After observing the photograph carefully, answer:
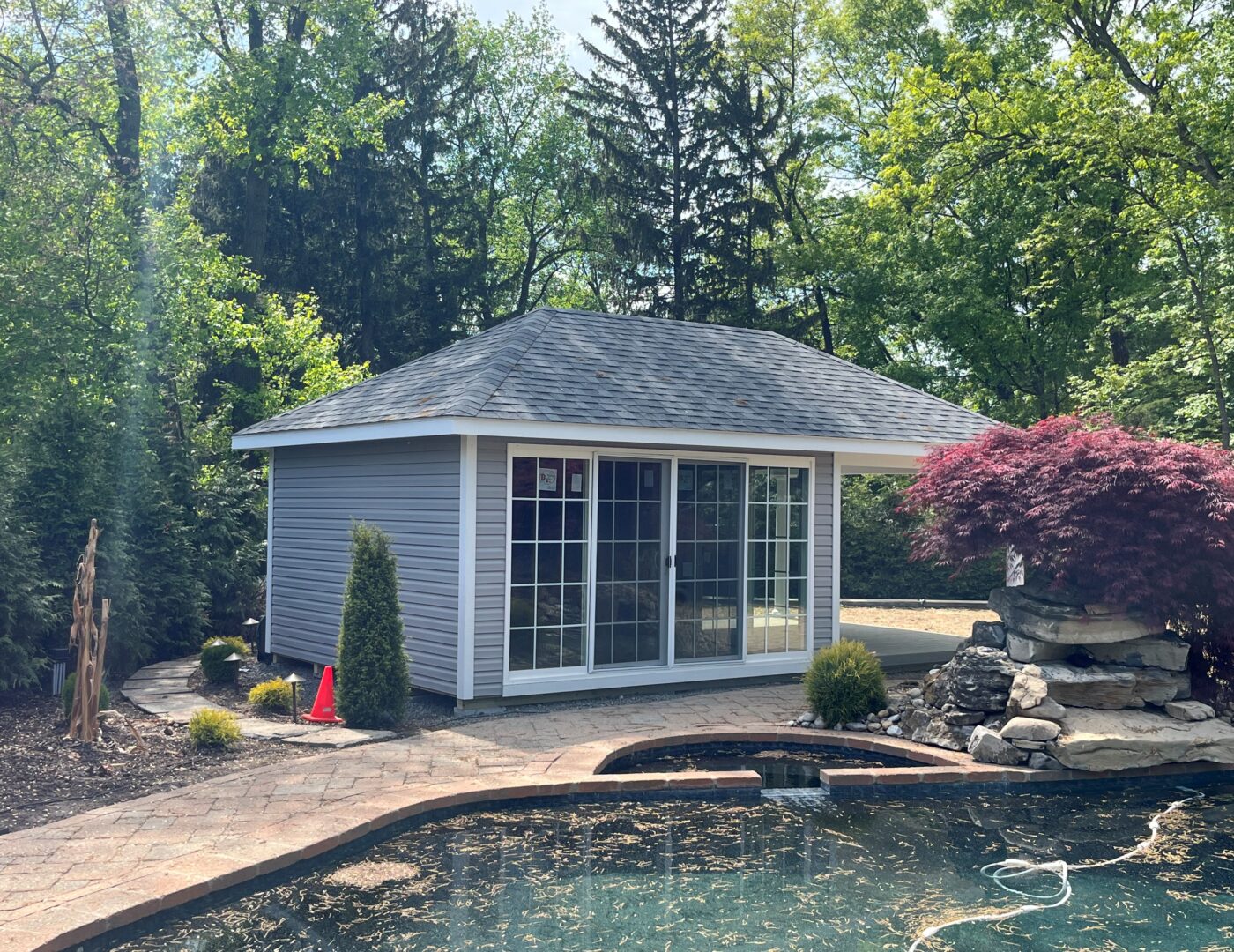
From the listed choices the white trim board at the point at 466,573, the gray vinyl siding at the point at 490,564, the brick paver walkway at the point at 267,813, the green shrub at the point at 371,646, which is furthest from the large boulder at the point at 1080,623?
the green shrub at the point at 371,646

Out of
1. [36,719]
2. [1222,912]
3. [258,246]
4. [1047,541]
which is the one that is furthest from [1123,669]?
[258,246]

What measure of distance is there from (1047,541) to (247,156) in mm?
17797

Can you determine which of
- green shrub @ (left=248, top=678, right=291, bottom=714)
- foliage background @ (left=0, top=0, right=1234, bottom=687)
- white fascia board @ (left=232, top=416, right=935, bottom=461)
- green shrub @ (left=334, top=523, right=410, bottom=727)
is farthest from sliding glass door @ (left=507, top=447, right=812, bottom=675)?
foliage background @ (left=0, top=0, right=1234, bottom=687)

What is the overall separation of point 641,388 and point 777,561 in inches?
87.4

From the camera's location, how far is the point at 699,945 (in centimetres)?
443

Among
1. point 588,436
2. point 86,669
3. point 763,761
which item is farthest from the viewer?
point 588,436

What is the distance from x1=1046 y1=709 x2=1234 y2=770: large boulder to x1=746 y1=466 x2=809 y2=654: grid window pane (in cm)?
325

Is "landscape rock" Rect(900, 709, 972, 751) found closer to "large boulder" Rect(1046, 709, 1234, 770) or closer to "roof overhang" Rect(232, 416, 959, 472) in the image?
"large boulder" Rect(1046, 709, 1234, 770)

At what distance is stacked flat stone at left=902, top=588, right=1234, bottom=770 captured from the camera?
7.39 m

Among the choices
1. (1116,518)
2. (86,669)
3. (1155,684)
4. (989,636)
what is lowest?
(1155,684)

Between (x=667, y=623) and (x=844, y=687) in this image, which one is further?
(x=667, y=623)

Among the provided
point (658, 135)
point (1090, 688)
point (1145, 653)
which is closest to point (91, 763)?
point (1090, 688)

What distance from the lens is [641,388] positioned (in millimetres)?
9922

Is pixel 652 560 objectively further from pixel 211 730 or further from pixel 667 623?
pixel 211 730
